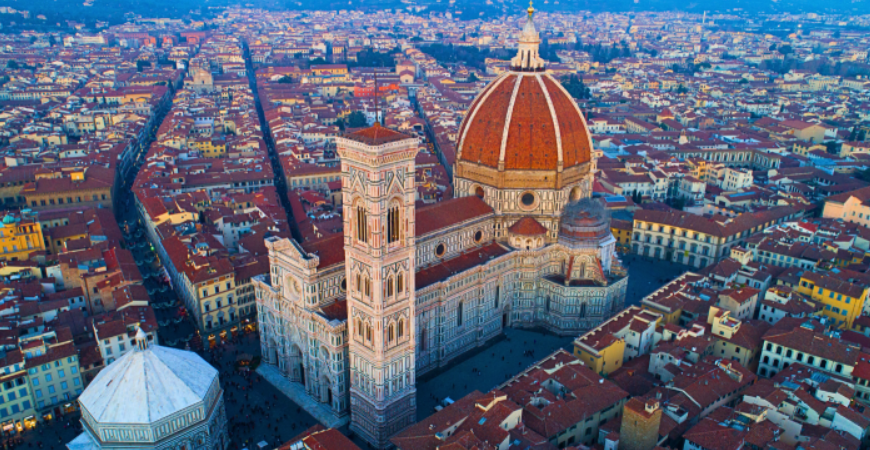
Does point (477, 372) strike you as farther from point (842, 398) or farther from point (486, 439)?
point (842, 398)

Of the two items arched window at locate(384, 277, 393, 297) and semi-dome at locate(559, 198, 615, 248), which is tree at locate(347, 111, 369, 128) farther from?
arched window at locate(384, 277, 393, 297)

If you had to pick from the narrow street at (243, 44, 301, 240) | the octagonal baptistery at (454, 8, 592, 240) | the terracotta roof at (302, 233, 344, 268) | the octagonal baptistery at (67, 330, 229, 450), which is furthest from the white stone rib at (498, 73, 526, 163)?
the octagonal baptistery at (67, 330, 229, 450)

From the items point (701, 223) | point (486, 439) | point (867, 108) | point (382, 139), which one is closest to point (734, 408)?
point (486, 439)

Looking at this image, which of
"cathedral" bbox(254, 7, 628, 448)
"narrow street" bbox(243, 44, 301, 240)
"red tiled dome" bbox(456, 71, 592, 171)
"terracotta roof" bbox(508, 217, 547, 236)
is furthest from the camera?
"narrow street" bbox(243, 44, 301, 240)

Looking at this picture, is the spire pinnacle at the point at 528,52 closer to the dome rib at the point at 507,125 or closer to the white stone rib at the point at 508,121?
the white stone rib at the point at 508,121

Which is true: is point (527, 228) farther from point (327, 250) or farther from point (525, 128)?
point (327, 250)

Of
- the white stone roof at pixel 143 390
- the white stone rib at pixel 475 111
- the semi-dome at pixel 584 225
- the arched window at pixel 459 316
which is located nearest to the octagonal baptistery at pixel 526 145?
the white stone rib at pixel 475 111
